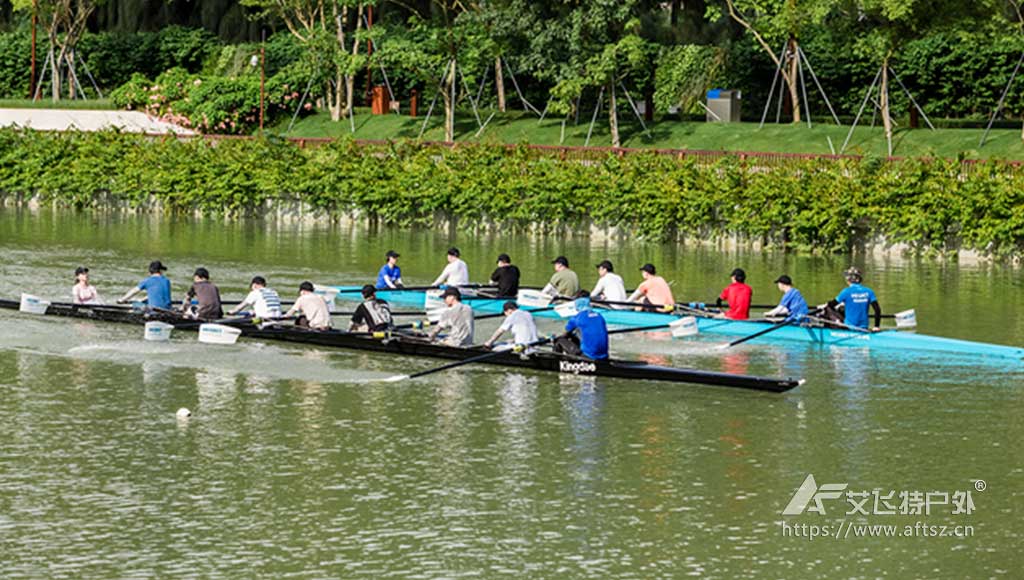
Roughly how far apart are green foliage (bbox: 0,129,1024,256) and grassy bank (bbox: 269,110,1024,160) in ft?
9.34

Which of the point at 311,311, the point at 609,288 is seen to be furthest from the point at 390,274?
the point at 311,311

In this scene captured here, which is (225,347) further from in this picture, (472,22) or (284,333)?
(472,22)

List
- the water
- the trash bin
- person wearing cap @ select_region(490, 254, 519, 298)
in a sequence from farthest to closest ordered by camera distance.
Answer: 1. the trash bin
2. person wearing cap @ select_region(490, 254, 519, 298)
3. the water

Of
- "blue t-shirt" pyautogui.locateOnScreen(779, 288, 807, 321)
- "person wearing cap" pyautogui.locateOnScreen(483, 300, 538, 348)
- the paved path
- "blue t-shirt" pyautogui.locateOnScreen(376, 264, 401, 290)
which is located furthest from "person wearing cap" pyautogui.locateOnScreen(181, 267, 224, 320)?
the paved path

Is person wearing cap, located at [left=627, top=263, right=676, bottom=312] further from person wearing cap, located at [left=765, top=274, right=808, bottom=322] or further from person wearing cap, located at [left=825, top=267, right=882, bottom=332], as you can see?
person wearing cap, located at [left=825, top=267, right=882, bottom=332]

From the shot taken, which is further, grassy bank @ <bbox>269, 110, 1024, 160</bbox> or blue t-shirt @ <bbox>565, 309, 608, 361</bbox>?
grassy bank @ <bbox>269, 110, 1024, 160</bbox>

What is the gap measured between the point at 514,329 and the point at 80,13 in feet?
178

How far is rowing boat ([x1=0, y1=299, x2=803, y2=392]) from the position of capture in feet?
89.2

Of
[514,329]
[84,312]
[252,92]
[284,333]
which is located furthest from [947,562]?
[252,92]

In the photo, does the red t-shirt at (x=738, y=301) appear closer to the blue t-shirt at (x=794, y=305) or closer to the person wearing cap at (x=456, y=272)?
the blue t-shirt at (x=794, y=305)

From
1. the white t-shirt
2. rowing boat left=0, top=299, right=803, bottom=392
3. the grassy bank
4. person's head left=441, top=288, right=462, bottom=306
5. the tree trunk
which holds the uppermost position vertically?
the tree trunk

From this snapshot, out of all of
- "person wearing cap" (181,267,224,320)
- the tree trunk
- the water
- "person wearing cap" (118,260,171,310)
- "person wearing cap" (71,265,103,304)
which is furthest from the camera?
the tree trunk

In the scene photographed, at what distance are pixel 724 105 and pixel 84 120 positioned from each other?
94.2 feet

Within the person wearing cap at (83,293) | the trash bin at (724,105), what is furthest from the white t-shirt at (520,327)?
the trash bin at (724,105)
